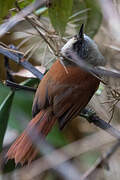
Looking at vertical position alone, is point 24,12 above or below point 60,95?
above

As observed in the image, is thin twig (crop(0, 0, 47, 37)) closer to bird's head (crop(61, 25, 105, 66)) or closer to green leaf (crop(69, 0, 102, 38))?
green leaf (crop(69, 0, 102, 38))

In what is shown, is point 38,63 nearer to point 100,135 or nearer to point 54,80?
point 54,80

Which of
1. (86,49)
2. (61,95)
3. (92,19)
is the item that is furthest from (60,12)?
(86,49)

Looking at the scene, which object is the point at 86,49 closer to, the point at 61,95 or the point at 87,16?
the point at 87,16

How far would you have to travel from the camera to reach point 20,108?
2082 millimetres

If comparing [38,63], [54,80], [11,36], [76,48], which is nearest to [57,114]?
[54,80]

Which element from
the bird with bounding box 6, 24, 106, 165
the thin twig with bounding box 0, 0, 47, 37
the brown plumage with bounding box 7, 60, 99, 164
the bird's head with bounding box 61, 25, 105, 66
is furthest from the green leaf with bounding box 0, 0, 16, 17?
the bird's head with bounding box 61, 25, 105, 66

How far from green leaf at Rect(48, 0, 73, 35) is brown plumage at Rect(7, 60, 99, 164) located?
0.38 meters

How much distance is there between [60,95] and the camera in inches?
80.3

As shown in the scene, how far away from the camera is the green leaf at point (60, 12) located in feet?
5.51

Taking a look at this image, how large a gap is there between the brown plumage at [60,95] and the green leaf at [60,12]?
15.0 inches

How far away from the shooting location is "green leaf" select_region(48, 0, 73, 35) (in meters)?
1.68

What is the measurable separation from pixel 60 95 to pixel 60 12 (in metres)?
0.53

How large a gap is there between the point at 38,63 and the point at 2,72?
1.07ft
